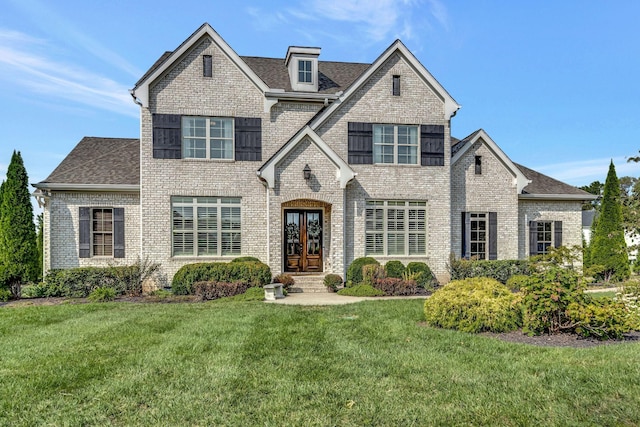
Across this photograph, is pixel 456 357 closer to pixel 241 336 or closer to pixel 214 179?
pixel 241 336

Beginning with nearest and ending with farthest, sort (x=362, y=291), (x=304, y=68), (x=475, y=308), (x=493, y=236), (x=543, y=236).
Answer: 1. (x=475, y=308)
2. (x=362, y=291)
3. (x=304, y=68)
4. (x=493, y=236)
5. (x=543, y=236)

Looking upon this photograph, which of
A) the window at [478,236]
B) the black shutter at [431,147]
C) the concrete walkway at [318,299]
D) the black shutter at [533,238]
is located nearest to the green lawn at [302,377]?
the concrete walkway at [318,299]

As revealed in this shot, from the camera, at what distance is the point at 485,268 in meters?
16.1

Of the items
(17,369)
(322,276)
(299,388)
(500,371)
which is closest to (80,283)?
(322,276)

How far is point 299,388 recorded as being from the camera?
521 centimetres

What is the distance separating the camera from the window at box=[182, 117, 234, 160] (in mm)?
15664

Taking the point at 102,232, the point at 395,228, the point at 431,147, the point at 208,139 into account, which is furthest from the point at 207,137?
the point at 431,147

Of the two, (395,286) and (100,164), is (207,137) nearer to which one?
(100,164)

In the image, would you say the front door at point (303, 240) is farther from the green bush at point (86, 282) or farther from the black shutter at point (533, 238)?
the black shutter at point (533, 238)

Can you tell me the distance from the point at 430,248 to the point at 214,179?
788 cm

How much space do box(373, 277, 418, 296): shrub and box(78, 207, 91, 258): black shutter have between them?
963 cm

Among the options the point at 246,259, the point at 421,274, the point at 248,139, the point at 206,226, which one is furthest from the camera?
the point at 248,139

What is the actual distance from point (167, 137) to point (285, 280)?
6.14 m

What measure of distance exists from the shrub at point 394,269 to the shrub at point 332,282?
5.13ft
